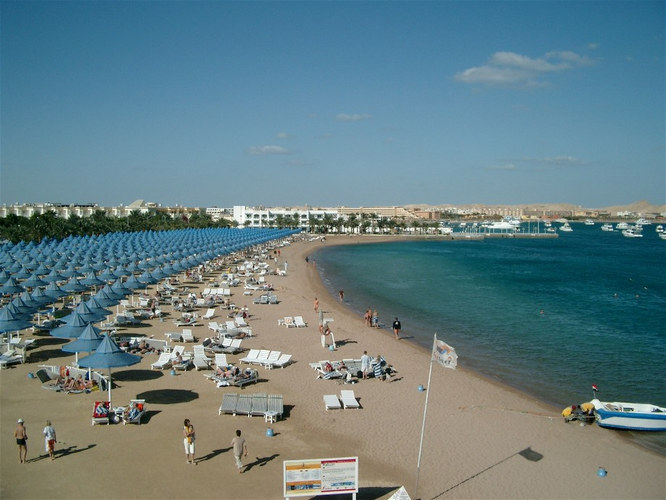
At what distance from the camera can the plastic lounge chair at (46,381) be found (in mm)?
12685

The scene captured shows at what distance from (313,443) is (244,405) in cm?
216

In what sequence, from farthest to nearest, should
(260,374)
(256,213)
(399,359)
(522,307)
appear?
(256,213), (522,307), (399,359), (260,374)

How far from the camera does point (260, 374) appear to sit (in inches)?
581

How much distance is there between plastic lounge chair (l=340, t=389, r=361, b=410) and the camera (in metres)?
12.4

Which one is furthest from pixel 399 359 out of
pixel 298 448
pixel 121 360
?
pixel 121 360

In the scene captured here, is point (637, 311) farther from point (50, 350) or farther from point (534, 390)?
point (50, 350)

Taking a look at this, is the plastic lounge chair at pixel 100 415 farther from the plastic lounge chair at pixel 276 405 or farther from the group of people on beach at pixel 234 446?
the plastic lounge chair at pixel 276 405

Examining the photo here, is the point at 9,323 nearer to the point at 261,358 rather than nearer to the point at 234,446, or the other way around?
the point at 261,358

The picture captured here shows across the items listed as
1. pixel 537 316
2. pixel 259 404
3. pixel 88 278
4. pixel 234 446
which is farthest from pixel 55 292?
pixel 537 316

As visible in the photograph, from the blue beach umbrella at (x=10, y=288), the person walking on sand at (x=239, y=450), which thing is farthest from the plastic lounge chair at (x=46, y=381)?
the blue beach umbrella at (x=10, y=288)

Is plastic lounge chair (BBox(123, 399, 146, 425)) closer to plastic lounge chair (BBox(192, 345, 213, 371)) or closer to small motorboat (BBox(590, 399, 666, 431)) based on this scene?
A: plastic lounge chair (BBox(192, 345, 213, 371))

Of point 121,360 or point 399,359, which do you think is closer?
point 121,360

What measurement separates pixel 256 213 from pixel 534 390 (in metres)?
107

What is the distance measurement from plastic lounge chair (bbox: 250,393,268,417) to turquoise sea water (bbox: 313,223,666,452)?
8.40 m
